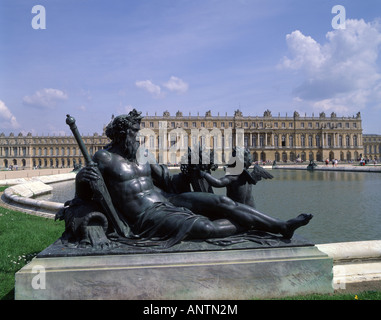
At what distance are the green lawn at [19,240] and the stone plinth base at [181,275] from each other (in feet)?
2.32

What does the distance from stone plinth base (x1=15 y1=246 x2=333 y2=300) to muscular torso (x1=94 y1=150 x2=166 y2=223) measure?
21.7 inches

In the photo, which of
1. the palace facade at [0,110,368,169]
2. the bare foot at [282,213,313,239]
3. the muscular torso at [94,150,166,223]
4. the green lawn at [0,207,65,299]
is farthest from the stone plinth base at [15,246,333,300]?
the palace facade at [0,110,368,169]

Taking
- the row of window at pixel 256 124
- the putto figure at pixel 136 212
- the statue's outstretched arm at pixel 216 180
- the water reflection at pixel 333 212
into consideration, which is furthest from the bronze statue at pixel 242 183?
the row of window at pixel 256 124

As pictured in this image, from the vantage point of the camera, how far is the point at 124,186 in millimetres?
3148

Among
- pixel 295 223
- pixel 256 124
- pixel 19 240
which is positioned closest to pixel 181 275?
pixel 295 223

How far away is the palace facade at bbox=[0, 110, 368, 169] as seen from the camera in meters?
73.8

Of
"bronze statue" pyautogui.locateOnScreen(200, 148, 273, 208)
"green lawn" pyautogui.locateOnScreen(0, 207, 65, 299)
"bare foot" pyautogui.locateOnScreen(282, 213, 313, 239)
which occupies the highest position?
"bronze statue" pyautogui.locateOnScreen(200, 148, 273, 208)

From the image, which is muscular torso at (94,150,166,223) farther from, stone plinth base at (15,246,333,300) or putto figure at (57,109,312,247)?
stone plinth base at (15,246,333,300)

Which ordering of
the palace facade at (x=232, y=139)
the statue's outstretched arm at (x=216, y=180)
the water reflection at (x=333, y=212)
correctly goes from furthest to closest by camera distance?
1. the palace facade at (x=232, y=139)
2. the water reflection at (x=333, y=212)
3. the statue's outstretched arm at (x=216, y=180)

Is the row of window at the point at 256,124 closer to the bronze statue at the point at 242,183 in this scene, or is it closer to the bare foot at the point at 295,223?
the bronze statue at the point at 242,183

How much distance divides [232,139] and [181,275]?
73202 mm

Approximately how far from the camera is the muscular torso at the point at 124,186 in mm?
3145

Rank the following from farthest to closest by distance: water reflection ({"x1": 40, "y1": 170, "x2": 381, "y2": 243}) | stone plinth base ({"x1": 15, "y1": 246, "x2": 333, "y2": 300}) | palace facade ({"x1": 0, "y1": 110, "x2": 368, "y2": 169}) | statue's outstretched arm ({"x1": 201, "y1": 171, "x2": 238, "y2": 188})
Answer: palace facade ({"x1": 0, "y1": 110, "x2": 368, "y2": 169}) < water reflection ({"x1": 40, "y1": 170, "x2": 381, "y2": 243}) < statue's outstretched arm ({"x1": 201, "y1": 171, "x2": 238, "y2": 188}) < stone plinth base ({"x1": 15, "y1": 246, "x2": 333, "y2": 300})
